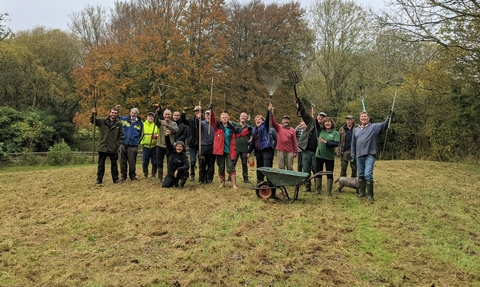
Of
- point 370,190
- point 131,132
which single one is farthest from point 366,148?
point 131,132

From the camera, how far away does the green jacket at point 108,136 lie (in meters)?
8.00

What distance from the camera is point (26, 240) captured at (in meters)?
4.20

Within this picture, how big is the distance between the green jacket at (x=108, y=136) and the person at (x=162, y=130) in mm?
926

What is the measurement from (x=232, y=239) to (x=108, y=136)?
496 centimetres

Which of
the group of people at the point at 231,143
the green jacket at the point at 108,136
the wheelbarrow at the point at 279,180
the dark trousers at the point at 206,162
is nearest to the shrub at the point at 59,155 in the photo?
the group of people at the point at 231,143

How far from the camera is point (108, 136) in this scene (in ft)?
26.3

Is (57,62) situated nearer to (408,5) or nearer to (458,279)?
(408,5)

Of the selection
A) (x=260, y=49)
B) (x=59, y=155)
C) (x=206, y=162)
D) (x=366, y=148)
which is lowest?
(x=59, y=155)

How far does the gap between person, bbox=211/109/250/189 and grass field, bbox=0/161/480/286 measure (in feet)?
1.95

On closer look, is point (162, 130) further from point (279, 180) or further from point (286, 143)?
point (279, 180)

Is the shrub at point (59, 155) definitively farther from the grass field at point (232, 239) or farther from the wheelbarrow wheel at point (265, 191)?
the wheelbarrow wheel at point (265, 191)

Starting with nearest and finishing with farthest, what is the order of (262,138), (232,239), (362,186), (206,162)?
(232,239) → (362,186) → (262,138) → (206,162)

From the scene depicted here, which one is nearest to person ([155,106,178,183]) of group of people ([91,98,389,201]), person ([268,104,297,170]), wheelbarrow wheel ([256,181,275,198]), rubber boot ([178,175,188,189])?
group of people ([91,98,389,201])

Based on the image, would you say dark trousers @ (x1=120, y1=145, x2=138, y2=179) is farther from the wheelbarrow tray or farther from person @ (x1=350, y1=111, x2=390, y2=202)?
person @ (x1=350, y1=111, x2=390, y2=202)
